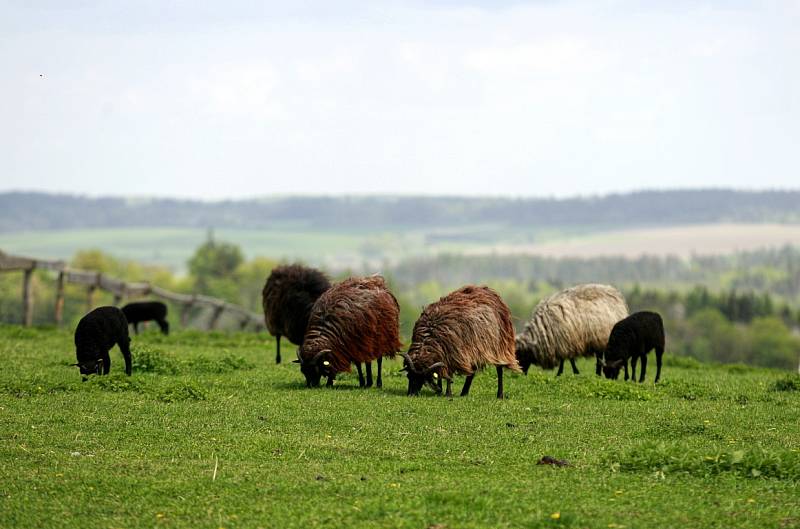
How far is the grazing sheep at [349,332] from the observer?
851 inches

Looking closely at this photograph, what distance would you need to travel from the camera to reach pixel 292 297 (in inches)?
1023

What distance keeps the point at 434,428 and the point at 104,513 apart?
241 inches

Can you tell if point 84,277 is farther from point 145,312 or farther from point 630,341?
point 630,341

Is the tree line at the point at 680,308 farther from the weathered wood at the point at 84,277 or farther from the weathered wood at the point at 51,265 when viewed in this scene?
the weathered wood at the point at 84,277

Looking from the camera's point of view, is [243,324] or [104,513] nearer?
[104,513]

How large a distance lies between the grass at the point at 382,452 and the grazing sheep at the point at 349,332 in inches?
22.3

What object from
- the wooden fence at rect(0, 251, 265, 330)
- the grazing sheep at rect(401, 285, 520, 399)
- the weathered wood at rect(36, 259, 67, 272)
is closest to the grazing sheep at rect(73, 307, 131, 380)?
the grazing sheep at rect(401, 285, 520, 399)

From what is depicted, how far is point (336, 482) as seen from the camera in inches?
540

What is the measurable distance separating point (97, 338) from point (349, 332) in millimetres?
4717

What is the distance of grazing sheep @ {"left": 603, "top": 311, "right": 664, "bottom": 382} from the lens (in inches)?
966

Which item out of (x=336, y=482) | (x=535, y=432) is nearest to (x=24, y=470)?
(x=336, y=482)

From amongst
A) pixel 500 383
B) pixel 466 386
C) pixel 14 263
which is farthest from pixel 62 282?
pixel 500 383

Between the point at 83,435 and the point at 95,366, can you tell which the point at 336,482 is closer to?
the point at 83,435

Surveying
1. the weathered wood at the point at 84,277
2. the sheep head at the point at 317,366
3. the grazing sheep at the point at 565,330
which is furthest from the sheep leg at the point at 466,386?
the weathered wood at the point at 84,277
